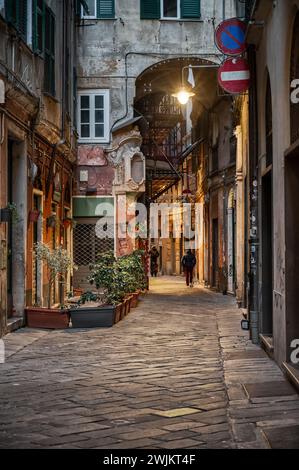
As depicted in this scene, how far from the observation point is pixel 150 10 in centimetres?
2330

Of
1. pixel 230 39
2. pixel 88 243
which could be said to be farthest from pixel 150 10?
pixel 230 39

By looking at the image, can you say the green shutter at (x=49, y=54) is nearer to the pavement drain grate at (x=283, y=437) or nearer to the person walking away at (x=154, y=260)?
the pavement drain grate at (x=283, y=437)

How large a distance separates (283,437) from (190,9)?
63.7ft

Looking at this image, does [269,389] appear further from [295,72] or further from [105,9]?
[105,9]

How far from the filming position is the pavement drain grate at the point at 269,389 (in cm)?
747

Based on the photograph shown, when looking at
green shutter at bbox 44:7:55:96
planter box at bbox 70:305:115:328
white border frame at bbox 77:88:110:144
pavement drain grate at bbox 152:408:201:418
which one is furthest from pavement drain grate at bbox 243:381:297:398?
white border frame at bbox 77:88:110:144

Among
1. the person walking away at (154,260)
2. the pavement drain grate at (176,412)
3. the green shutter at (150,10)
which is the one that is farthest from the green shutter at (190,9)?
the person walking away at (154,260)

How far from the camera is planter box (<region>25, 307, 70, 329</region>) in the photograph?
1415cm

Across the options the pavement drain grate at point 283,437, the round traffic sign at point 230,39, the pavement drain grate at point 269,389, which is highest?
the round traffic sign at point 230,39

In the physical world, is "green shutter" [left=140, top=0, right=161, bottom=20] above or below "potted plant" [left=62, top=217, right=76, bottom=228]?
above

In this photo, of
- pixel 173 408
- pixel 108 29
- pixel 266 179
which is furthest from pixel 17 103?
pixel 108 29

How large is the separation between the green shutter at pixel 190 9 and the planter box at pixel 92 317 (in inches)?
470

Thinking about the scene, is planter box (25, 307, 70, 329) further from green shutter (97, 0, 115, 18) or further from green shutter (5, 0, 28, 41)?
green shutter (97, 0, 115, 18)

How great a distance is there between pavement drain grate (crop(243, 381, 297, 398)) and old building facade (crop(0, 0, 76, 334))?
565 centimetres
